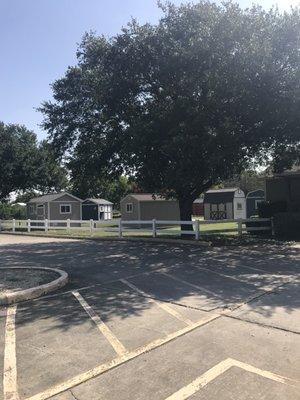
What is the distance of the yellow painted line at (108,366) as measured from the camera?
451 centimetres

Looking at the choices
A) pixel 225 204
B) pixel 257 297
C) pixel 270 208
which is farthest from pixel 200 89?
pixel 225 204

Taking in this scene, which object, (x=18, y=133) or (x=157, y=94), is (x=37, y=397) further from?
(x=18, y=133)

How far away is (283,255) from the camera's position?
15.0 meters

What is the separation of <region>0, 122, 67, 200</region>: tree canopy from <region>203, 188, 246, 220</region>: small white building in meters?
17.4

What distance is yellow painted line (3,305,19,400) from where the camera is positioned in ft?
14.9

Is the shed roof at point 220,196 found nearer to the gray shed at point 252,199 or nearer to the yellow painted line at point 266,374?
the gray shed at point 252,199

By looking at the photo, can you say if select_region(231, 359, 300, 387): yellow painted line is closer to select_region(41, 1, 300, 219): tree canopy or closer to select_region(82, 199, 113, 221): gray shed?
select_region(41, 1, 300, 219): tree canopy

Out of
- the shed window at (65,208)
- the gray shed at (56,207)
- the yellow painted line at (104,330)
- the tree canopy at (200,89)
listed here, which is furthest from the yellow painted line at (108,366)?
the shed window at (65,208)

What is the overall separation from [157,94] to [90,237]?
8.59 metres

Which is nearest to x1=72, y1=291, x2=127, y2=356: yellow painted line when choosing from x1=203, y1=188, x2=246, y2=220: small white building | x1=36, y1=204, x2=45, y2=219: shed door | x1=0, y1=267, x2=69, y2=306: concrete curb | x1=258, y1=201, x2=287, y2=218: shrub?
x1=0, y1=267, x2=69, y2=306: concrete curb

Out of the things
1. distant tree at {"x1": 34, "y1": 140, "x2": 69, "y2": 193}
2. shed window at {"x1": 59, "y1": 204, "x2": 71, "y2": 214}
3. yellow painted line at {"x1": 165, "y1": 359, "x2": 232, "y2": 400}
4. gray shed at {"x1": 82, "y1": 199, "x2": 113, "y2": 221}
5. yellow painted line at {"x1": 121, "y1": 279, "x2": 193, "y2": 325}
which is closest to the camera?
yellow painted line at {"x1": 165, "y1": 359, "x2": 232, "y2": 400}

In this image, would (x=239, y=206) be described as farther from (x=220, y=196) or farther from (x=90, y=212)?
(x=90, y=212)

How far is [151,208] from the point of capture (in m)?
45.8

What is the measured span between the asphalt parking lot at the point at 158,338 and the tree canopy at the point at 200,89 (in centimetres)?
663
